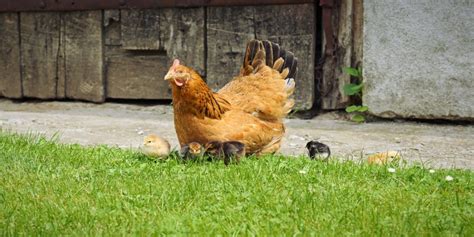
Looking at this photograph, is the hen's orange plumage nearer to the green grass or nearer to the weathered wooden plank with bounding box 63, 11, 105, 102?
the green grass

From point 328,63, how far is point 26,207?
12.6 feet

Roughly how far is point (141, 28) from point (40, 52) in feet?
3.93

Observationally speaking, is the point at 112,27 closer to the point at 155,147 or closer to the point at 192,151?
the point at 155,147

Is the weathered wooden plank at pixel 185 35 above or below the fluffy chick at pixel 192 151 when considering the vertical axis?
above

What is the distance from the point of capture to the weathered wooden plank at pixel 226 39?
7.00 meters

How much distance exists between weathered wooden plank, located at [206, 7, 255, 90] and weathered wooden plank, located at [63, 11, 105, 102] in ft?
3.82

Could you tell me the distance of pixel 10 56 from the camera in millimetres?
7984

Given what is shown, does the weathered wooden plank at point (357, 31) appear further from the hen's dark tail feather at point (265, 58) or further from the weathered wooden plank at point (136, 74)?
the weathered wooden plank at point (136, 74)

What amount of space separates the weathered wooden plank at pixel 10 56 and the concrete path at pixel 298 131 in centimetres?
41

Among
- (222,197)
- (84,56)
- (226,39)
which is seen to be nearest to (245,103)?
(222,197)

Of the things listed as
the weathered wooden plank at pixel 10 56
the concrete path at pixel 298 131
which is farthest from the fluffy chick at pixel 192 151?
the weathered wooden plank at pixel 10 56

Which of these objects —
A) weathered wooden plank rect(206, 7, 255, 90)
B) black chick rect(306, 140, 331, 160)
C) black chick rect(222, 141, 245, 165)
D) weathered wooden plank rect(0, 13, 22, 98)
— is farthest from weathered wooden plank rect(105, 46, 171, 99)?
black chick rect(222, 141, 245, 165)

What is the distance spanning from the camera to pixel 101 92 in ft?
25.2

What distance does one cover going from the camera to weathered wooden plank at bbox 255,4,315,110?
680cm
